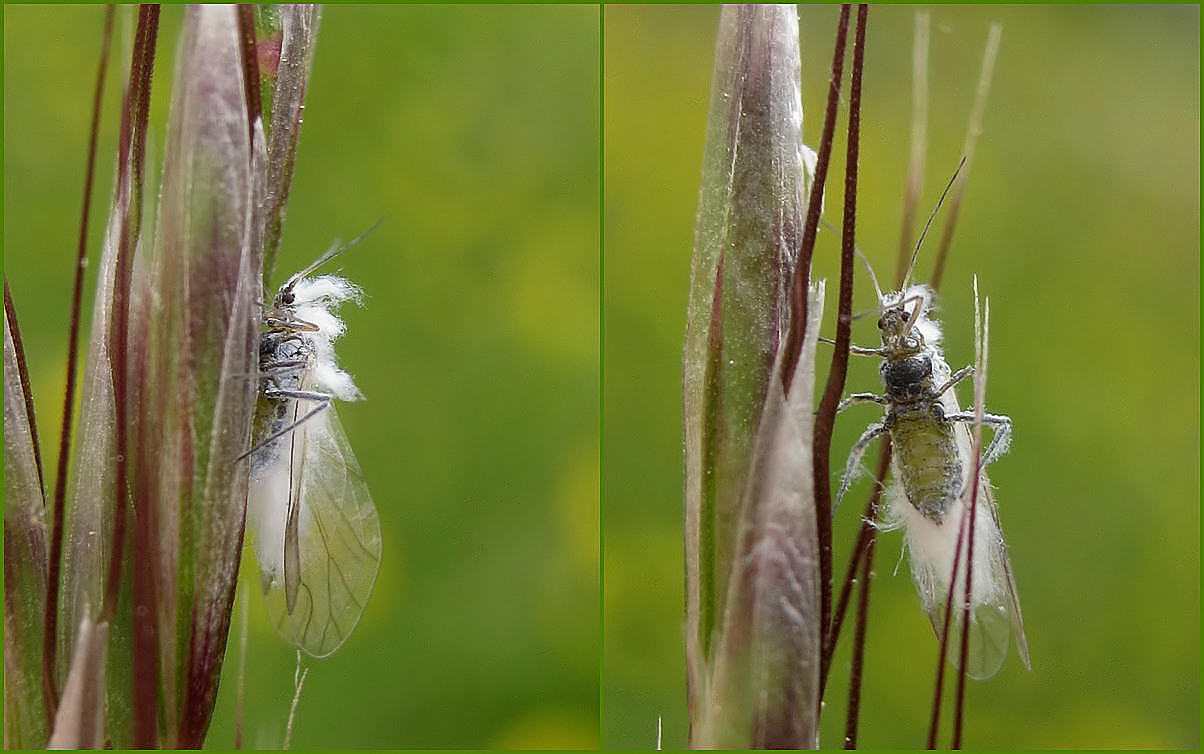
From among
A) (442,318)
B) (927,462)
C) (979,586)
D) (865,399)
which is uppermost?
(442,318)

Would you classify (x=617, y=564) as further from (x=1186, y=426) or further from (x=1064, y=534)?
(x=1186, y=426)

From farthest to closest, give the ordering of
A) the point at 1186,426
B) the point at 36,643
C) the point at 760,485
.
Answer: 1. the point at 1186,426
2. the point at 36,643
3. the point at 760,485

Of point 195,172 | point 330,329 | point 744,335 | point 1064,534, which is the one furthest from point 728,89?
point 1064,534

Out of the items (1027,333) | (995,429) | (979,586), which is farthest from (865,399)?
(1027,333)

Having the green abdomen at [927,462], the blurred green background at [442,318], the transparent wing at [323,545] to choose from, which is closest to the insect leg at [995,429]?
the green abdomen at [927,462]

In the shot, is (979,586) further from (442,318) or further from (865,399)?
(442,318)

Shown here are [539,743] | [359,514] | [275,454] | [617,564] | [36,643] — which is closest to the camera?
[36,643]
